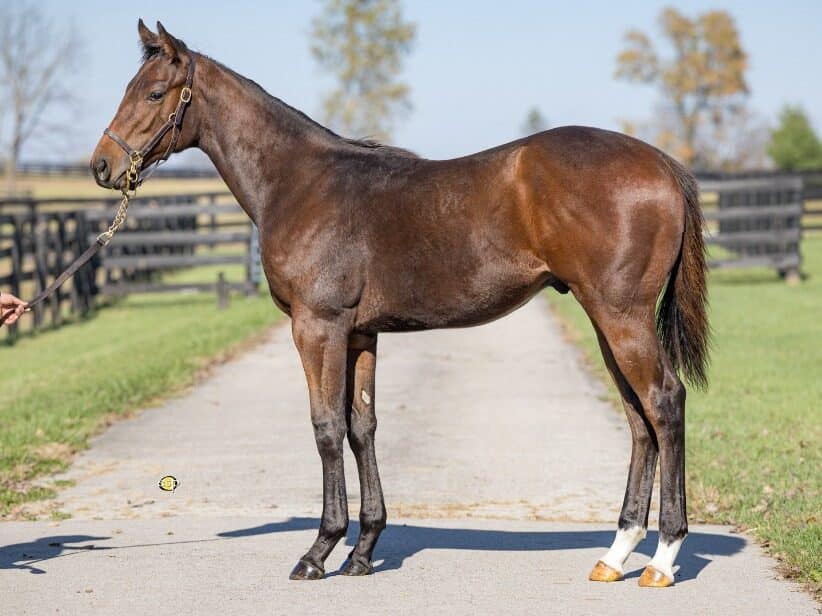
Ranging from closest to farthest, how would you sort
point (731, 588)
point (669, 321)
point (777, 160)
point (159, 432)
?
point (731, 588), point (669, 321), point (159, 432), point (777, 160)

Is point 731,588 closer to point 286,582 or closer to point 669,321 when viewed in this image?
point 669,321

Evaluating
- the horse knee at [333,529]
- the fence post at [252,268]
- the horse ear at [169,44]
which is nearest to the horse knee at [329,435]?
the horse knee at [333,529]

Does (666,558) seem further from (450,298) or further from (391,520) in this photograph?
(391,520)

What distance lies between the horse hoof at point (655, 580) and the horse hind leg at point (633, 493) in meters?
0.14

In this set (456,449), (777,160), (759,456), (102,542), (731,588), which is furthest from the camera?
(777,160)

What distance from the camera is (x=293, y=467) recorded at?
8461mm

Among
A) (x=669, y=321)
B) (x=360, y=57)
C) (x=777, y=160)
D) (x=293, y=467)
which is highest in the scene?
(x=360, y=57)

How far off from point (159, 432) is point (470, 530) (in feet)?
12.8

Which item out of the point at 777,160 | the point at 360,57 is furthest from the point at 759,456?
the point at 777,160

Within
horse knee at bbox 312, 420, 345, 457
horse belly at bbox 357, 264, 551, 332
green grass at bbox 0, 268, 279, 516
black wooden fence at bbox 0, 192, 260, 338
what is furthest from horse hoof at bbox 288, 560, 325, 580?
black wooden fence at bbox 0, 192, 260, 338

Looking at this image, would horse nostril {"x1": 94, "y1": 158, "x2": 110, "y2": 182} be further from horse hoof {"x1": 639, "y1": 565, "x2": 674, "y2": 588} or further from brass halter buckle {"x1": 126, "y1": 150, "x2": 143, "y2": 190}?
horse hoof {"x1": 639, "y1": 565, "x2": 674, "y2": 588}

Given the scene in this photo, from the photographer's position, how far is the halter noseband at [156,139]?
6039 millimetres

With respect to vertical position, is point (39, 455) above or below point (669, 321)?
below

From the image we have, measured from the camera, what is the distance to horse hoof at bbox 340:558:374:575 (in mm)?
→ 5812
